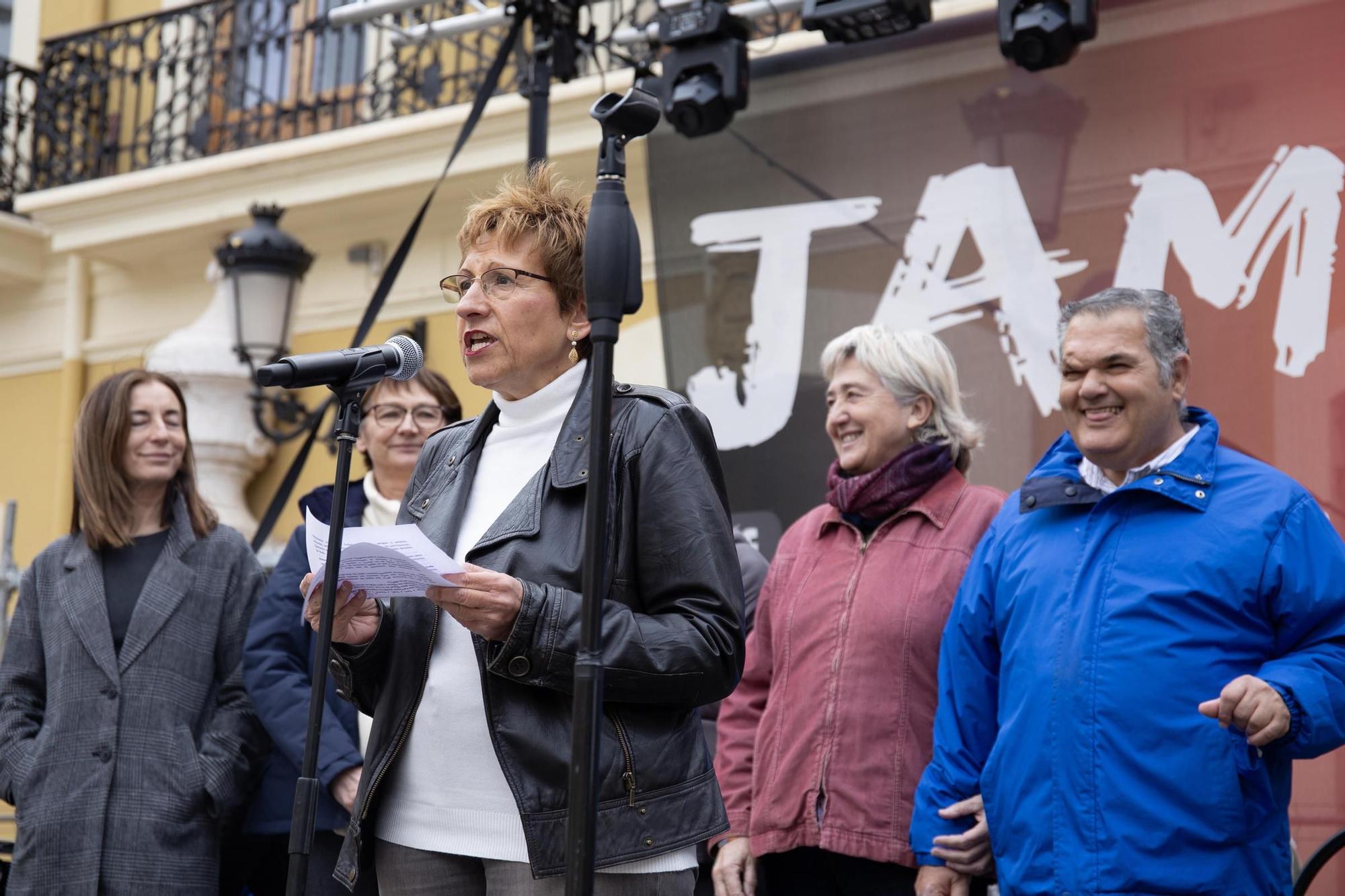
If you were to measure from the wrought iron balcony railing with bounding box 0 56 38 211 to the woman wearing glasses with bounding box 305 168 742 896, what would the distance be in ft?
28.7

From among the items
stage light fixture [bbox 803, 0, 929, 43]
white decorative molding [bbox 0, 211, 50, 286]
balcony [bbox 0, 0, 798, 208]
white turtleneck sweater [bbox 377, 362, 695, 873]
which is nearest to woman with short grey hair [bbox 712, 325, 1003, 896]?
white turtleneck sweater [bbox 377, 362, 695, 873]

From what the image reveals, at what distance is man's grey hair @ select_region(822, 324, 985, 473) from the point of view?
3.79 m

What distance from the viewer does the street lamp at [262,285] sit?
7555 mm

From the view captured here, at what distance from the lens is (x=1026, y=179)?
4.78 m

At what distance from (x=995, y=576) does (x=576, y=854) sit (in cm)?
155

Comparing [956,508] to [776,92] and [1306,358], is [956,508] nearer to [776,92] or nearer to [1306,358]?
[1306,358]

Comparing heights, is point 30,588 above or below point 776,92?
below

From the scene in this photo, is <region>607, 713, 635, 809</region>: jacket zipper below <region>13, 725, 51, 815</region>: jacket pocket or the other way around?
the other way around

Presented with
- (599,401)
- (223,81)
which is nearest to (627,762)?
(599,401)

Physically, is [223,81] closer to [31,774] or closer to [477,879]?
[31,774]

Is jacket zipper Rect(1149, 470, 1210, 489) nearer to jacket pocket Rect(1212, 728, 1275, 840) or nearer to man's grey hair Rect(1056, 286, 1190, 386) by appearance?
man's grey hair Rect(1056, 286, 1190, 386)

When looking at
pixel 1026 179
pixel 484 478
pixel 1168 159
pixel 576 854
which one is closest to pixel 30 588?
pixel 484 478

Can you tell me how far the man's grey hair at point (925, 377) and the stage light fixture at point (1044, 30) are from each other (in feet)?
4.20

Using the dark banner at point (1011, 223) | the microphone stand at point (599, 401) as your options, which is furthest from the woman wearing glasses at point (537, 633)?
the dark banner at point (1011, 223)
